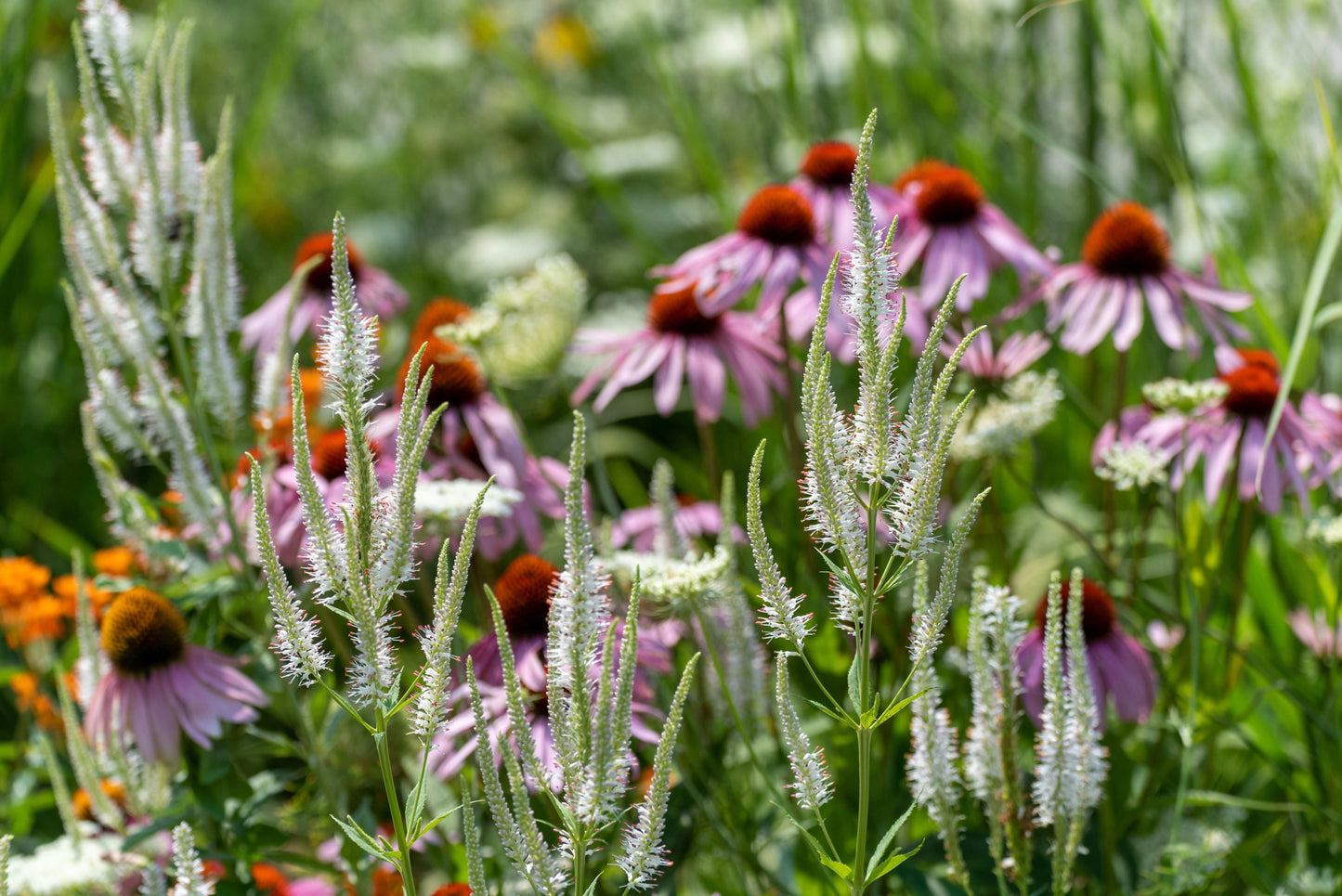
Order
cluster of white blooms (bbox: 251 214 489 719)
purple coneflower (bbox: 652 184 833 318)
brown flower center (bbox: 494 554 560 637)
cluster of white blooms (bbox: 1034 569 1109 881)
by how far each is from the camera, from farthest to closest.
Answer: purple coneflower (bbox: 652 184 833 318), brown flower center (bbox: 494 554 560 637), cluster of white blooms (bbox: 1034 569 1109 881), cluster of white blooms (bbox: 251 214 489 719)

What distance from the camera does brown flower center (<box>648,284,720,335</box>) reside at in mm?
1568

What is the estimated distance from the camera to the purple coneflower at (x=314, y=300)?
173 cm

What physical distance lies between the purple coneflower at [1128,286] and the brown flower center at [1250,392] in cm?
10

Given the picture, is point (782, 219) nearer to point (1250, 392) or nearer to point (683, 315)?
point (683, 315)

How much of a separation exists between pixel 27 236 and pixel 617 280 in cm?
169

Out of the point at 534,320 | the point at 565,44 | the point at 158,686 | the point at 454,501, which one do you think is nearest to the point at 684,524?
the point at 534,320

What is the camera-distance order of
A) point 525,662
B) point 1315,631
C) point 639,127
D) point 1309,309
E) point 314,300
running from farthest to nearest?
point 639,127 → point 314,300 → point 1315,631 → point 1309,309 → point 525,662

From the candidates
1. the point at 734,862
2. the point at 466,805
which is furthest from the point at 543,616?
the point at 466,805

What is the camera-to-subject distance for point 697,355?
1546 mm

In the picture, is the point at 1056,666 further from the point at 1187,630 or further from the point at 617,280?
the point at 617,280

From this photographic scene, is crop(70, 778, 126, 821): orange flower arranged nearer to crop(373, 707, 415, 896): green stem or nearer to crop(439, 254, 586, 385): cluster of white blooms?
crop(439, 254, 586, 385): cluster of white blooms

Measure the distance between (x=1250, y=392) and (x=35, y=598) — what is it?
1.45 m

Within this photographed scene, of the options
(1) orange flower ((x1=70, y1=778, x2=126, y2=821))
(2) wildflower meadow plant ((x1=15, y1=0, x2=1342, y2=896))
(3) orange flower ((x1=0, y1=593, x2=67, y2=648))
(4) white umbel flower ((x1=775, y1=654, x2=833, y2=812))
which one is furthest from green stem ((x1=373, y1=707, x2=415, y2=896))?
(3) orange flower ((x1=0, y1=593, x2=67, y2=648))

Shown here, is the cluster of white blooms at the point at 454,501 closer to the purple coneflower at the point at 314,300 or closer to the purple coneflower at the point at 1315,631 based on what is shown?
the purple coneflower at the point at 314,300
